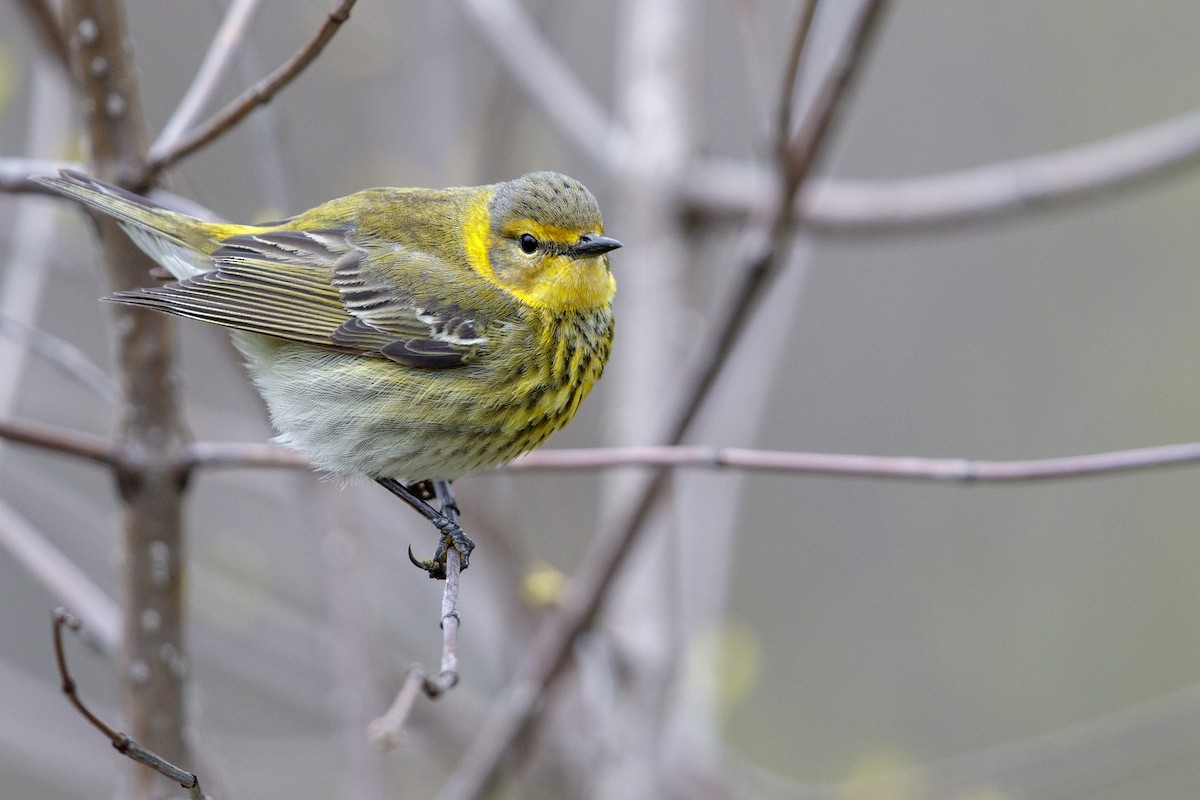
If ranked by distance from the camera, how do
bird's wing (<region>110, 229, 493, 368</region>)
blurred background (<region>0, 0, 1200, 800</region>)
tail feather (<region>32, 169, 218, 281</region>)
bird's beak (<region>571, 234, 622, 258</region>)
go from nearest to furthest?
tail feather (<region>32, 169, 218, 281</region>), bird's beak (<region>571, 234, 622, 258</region>), bird's wing (<region>110, 229, 493, 368</region>), blurred background (<region>0, 0, 1200, 800</region>)

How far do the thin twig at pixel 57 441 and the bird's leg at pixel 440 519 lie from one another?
832 mm

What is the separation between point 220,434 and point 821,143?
12.3 feet

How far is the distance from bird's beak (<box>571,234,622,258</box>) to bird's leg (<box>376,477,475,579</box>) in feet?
2.81

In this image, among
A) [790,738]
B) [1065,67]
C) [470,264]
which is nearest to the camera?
[470,264]

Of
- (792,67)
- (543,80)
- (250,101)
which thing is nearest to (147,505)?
(250,101)

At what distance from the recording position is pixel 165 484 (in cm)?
319

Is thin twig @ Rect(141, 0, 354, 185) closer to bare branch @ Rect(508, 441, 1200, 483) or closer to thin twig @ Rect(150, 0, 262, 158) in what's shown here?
thin twig @ Rect(150, 0, 262, 158)

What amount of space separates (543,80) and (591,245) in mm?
1968

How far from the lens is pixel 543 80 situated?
211 inches

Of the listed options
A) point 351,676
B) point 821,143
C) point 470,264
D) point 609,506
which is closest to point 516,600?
point 609,506

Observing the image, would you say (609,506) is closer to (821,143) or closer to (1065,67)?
(821,143)

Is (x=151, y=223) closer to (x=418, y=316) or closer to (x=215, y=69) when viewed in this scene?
(x=215, y=69)

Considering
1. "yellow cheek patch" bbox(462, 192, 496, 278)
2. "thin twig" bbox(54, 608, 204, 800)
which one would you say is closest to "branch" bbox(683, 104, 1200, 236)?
"yellow cheek patch" bbox(462, 192, 496, 278)

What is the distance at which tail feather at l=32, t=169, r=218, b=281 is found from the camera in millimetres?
3070
